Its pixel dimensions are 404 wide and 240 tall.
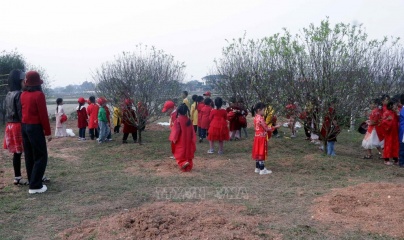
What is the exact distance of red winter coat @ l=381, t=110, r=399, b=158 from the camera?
871 cm

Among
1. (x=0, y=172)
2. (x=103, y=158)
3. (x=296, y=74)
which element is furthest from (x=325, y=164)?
(x=0, y=172)

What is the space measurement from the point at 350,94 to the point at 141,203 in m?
5.19

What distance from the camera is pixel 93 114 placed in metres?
13.4

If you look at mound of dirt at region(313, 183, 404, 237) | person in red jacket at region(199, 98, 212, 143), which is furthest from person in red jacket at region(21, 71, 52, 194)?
person in red jacket at region(199, 98, 212, 143)

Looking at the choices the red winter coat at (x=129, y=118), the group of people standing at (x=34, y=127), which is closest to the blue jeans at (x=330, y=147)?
the red winter coat at (x=129, y=118)

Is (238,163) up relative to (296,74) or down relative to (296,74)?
down

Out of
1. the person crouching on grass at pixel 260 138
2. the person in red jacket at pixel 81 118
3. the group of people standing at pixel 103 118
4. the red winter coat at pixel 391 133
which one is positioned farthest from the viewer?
the person in red jacket at pixel 81 118

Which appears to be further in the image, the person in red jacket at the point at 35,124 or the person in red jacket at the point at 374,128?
the person in red jacket at the point at 374,128

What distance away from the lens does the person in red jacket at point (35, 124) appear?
633 cm

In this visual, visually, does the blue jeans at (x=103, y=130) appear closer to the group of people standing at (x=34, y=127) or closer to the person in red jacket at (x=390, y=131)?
the group of people standing at (x=34, y=127)

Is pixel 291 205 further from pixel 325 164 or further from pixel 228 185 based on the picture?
pixel 325 164

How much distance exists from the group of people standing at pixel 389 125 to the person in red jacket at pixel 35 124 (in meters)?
7.01

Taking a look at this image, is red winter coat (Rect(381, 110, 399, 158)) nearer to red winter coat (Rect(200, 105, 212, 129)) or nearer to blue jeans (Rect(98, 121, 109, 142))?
red winter coat (Rect(200, 105, 212, 129))

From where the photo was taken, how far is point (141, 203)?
5.71 metres
